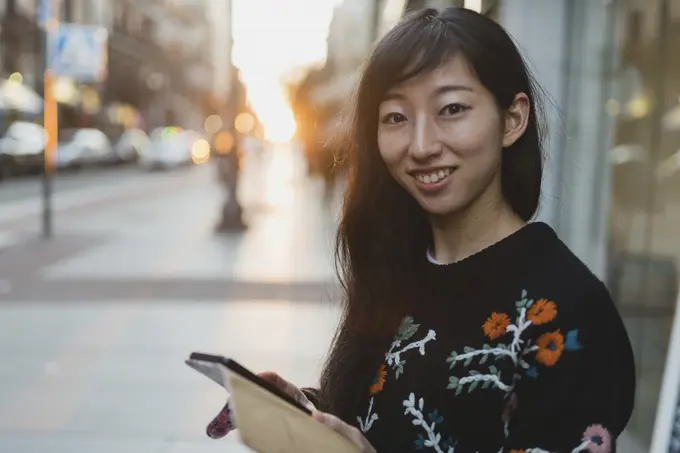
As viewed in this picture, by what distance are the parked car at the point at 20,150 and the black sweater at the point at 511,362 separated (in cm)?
3160

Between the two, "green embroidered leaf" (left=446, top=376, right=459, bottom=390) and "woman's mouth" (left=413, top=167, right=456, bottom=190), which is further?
"woman's mouth" (left=413, top=167, right=456, bottom=190)

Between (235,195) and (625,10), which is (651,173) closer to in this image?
(625,10)

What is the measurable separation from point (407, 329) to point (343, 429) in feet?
0.84

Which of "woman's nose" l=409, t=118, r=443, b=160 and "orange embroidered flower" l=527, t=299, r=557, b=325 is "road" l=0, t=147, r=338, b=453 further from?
"orange embroidered flower" l=527, t=299, r=557, b=325

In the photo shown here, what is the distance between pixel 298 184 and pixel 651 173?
3175cm

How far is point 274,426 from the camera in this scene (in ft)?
4.94

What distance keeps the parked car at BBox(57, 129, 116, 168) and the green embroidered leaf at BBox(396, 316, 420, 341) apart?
132 feet

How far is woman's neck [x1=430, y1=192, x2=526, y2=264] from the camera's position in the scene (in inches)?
66.7

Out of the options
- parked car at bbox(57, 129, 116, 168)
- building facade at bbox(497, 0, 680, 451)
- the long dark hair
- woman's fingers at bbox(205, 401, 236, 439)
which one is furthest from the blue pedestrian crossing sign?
parked car at bbox(57, 129, 116, 168)

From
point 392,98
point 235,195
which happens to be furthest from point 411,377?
point 235,195

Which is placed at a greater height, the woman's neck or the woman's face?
the woman's face

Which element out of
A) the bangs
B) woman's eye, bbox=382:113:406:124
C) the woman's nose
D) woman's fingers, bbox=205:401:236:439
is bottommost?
woman's fingers, bbox=205:401:236:439

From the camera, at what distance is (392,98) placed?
1.70m

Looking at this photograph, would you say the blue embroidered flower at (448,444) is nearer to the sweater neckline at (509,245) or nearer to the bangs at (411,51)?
the sweater neckline at (509,245)
